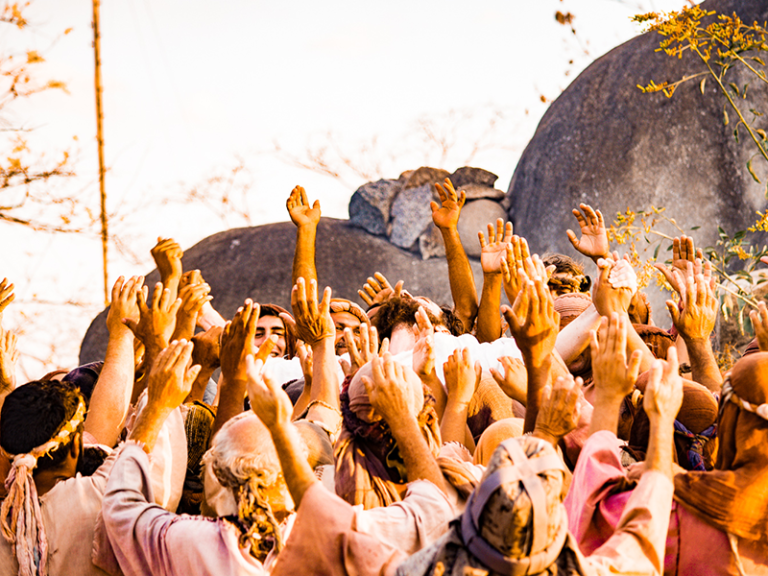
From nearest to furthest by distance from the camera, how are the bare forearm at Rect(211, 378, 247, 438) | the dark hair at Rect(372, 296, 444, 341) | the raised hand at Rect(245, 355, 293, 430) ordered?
the raised hand at Rect(245, 355, 293, 430) → the bare forearm at Rect(211, 378, 247, 438) → the dark hair at Rect(372, 296, 444, 341)

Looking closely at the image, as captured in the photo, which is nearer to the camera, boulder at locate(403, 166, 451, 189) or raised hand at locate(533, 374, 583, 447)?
raised hand at locate(533, 374, 583, 447)

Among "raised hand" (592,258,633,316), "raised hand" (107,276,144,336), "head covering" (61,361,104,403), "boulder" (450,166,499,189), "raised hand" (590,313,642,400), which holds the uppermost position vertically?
"boulder" (450,166,499,189)

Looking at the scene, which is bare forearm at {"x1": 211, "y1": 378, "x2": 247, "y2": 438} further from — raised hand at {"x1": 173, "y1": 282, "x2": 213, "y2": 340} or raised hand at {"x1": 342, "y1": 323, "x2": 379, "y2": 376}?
raised hand at {"x1": 173, "y1": 282, "x2": 213, "y2": 340}

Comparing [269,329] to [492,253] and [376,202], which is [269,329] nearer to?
[492,253]

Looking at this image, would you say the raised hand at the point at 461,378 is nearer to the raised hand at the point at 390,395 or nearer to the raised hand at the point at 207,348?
the raised hand at the point at 390,395

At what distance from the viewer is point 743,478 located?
1988 mm

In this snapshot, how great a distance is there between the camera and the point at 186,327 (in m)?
3.67

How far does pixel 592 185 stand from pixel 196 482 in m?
6.68

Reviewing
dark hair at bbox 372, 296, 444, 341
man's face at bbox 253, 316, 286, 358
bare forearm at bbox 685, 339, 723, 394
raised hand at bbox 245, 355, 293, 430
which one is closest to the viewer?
raised hand at bbox 245, 355, 293, 430

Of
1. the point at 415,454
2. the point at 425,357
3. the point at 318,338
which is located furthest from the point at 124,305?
the point at 415,454

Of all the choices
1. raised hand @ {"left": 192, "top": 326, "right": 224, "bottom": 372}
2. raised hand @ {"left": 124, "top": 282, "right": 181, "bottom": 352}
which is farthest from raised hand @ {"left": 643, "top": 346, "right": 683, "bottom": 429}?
raised hand @ {"left": 192, "top": 326, "right": 224, "bottom": 372}

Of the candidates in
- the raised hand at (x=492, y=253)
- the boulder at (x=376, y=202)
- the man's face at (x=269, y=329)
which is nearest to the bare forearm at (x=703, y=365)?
the raised hand at (x=492, y=253)

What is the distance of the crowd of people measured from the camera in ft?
5.98

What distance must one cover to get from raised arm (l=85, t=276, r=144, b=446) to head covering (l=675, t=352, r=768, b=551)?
7.17 ft
